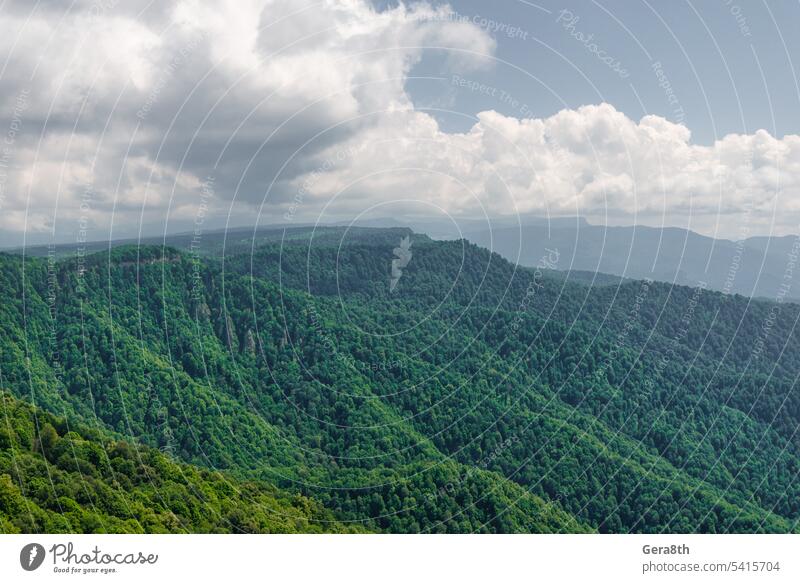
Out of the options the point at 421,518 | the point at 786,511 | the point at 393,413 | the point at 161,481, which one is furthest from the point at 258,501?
the point at 786,511
